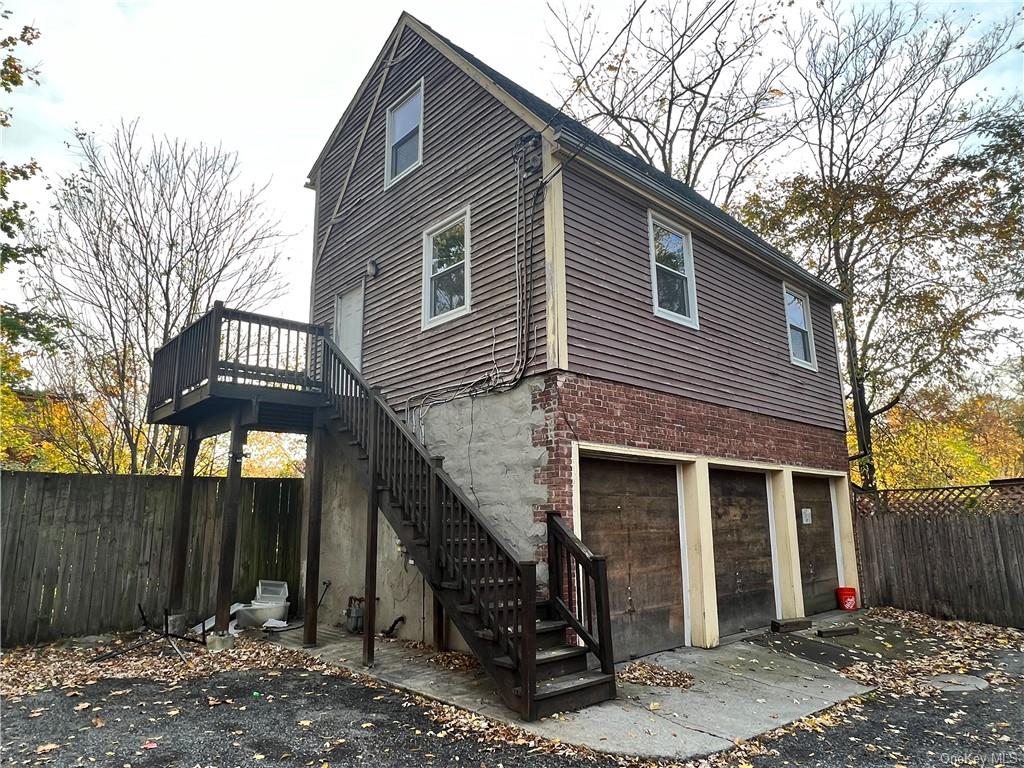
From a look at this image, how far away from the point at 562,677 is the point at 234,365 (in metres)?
5.36

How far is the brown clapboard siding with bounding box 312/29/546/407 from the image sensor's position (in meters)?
7.39

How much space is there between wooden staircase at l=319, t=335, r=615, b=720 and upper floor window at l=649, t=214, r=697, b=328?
375cm

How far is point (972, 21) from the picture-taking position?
47.6 feet

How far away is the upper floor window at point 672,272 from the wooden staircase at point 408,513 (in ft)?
12.3

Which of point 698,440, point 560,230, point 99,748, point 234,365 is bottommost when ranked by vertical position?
point 99,748

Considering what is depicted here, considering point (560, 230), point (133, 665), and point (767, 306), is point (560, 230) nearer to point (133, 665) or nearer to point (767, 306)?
point (767, 306)

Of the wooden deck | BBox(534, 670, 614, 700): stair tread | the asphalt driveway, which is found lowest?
the asphalt driveway

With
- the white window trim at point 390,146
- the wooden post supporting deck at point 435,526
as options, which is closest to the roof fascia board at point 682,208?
the white window trim at point 390,146

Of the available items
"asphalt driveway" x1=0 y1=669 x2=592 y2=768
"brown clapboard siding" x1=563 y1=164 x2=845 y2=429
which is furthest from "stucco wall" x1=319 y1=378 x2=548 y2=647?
"asphalt driveway" x1=0 y1=669 x2=592 y2=768

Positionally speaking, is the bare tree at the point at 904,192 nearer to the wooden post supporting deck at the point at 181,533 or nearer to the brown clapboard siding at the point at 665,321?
the brown clapboard siding at the point at 665,321

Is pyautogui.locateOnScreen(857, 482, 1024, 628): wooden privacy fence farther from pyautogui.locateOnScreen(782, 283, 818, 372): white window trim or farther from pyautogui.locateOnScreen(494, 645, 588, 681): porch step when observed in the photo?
pyautogui.locateOnScreen(494, 645, 588, 681): porch step

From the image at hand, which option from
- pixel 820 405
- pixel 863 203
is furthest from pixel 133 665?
pixel 863 203

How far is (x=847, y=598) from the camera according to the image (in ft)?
34.0

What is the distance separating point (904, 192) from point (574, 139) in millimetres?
12110
